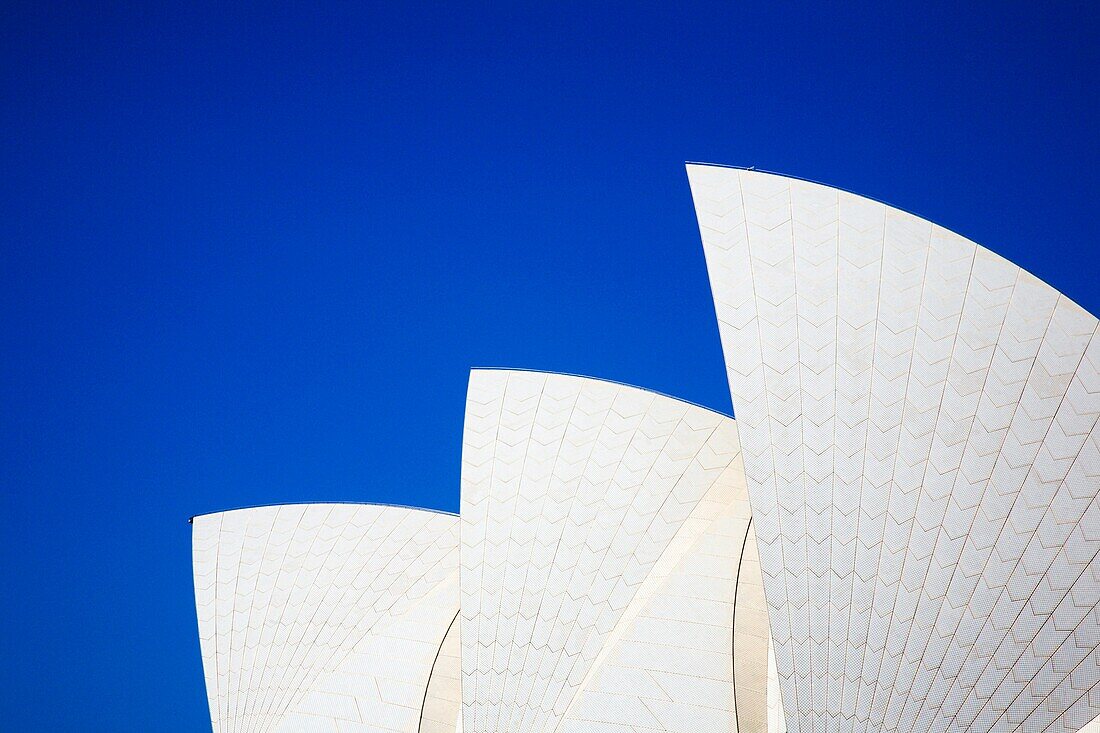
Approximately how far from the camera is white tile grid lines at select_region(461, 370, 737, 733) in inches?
760

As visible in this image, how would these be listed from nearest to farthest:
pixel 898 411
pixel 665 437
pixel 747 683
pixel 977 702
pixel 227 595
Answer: pixel 977 702 < pixel 898 411 < pixel 747 683 < pixel 665 437 < pixel 227 595

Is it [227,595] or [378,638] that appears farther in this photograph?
[227,595]

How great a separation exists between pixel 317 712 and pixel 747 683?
973 cm

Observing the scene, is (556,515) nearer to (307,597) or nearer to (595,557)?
(595,557)

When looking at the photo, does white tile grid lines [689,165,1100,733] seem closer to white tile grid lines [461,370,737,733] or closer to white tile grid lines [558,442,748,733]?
white tile grid lines [558,442,748,733]

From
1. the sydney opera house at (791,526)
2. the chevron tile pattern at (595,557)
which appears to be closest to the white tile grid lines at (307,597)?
the sydney opera house at (791,526)

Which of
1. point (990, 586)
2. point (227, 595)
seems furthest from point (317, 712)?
point (990, 586)

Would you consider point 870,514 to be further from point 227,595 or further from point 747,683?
point 227,595

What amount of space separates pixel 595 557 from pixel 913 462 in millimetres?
6705

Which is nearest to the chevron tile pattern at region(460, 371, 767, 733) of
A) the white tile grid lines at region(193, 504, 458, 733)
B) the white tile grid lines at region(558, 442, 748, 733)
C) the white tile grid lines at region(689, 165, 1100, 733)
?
the white tile grid lines at region(558, 442, 748, 733)

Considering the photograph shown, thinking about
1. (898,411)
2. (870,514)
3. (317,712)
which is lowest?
(317,712)

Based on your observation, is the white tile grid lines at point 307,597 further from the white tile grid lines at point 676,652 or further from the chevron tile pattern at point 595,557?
the white tile grid lines at point 676,652

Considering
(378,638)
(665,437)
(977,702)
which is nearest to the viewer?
(977,702)

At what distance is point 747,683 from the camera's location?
1845 cm
